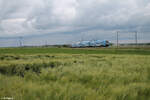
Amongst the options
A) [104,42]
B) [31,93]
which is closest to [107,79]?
[31,93]

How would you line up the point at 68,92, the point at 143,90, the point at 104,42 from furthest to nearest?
the point at 104,42 < the point at 143,90 < the point at 68,92

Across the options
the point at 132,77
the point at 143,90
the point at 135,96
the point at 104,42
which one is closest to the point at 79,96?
the point at 135,96

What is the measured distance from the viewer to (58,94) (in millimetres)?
3375

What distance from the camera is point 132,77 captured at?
550 cm

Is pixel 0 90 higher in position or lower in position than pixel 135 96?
higher

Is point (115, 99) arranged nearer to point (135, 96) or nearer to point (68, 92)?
point (135, 96)

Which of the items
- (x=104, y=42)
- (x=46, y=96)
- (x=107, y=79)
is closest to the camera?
(x=46, y=96)

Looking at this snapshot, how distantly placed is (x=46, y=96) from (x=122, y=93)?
6.51 feet

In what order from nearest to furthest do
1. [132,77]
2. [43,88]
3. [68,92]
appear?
1. [68,92]
2. [43,88]
3. [132,77]

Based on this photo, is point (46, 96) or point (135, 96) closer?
point (46, 96)

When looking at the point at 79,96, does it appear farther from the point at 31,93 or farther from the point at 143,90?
the point at 143,90

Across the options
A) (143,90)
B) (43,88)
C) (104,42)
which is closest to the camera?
(43,88)

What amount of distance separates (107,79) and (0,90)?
11.4ft

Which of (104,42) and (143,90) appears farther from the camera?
(104,42)
